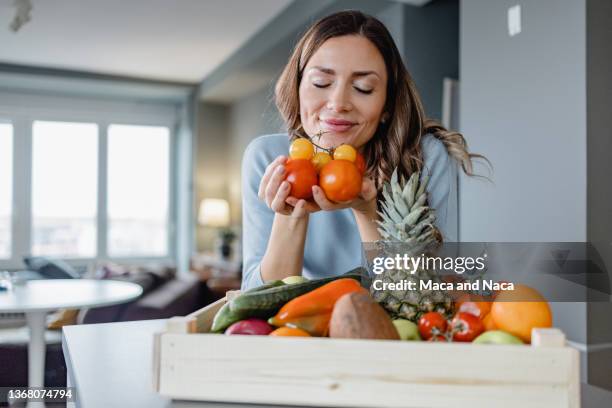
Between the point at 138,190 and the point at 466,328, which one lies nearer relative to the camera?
the point at 466,328

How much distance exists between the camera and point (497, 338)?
2.32 feet

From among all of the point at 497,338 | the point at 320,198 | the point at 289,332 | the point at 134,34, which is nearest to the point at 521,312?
the point at 497,338

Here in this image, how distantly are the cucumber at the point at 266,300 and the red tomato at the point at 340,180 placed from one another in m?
0.22

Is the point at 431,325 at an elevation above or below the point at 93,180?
below

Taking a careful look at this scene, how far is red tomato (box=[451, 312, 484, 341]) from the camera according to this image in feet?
2.46

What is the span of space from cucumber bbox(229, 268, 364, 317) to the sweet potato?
119mm

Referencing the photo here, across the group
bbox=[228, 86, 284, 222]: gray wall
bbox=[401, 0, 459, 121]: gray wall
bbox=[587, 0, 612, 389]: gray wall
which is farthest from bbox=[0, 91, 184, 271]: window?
bbox=[587, 0, 612, 389]: gray wall

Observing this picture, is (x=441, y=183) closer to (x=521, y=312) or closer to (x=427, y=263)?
(x=427, y=263)

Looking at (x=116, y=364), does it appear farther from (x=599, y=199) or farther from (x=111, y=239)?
(x=111, y=239)

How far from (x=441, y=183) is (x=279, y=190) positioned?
0.50 m

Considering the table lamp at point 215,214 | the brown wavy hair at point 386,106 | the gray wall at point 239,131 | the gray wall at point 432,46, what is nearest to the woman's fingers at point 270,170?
the brown wavy hair at point 386,106

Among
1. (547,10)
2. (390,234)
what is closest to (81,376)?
(390,234)

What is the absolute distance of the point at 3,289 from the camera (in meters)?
3.34

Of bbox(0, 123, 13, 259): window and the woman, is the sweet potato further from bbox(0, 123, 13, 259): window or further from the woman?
bbox(0, 123, 13, 259): window
